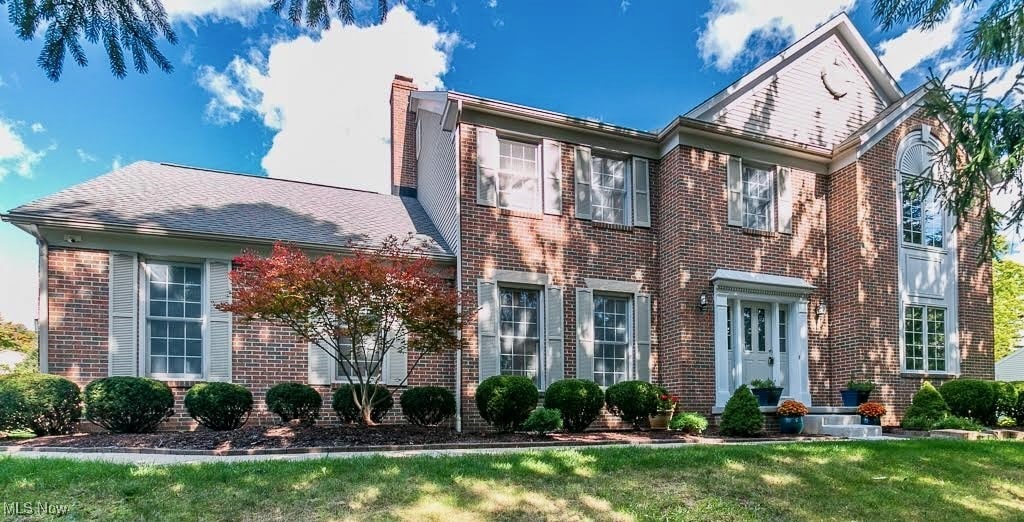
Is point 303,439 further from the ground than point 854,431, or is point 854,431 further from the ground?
point 303,439

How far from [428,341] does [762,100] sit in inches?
336

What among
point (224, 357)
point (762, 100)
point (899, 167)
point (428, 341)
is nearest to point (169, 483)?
point (428, 341)

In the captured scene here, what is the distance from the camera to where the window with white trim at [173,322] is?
1018 centimetres

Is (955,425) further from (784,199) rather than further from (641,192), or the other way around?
(641,192)

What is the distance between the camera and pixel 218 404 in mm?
9203

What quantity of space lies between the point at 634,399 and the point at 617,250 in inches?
110

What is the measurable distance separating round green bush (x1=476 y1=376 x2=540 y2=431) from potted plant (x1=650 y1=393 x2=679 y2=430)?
228cm

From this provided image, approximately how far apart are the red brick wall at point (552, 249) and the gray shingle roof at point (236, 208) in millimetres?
813

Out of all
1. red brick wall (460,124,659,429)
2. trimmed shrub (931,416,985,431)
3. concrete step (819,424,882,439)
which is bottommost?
concrete step (819,424,882,439)

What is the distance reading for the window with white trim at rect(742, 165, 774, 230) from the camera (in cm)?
1277

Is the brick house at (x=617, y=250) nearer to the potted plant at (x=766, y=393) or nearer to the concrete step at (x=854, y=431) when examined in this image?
the potted plant at (x=766, y=393)

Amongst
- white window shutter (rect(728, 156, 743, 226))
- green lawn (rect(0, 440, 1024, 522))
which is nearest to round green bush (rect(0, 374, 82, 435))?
green lawn (rect(0, 440, 1024, 522))

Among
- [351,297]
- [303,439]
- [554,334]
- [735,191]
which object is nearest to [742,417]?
[554,334]

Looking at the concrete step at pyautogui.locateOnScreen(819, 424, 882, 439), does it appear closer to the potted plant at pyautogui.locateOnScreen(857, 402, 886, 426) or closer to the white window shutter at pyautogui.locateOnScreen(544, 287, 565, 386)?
the potted plant at pyautogui.locateOnScreen(857, 402, 886, 426)
